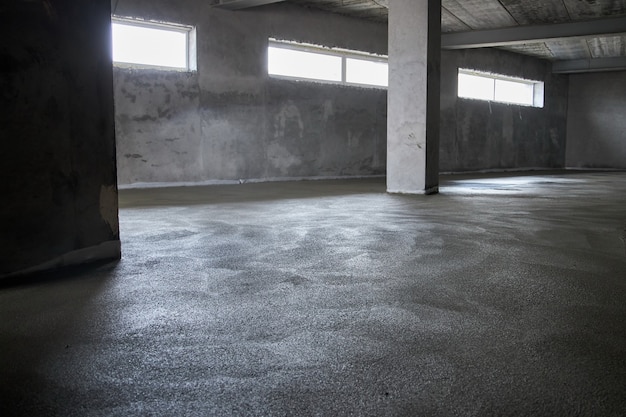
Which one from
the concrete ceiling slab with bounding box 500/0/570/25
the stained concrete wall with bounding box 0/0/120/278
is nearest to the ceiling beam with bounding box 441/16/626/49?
the concrete ceiling slab with bounding box 500/0/570/25

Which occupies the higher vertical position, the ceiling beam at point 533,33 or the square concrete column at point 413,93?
the ceiling beam at point 533,33

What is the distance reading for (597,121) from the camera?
1898cm

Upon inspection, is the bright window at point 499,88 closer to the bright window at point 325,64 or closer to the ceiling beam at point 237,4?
the bright window at point 325,64

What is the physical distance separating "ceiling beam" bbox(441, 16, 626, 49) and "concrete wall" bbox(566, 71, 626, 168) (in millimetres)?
7469

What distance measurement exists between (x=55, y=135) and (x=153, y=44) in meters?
7.53

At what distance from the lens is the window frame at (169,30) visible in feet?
31.4

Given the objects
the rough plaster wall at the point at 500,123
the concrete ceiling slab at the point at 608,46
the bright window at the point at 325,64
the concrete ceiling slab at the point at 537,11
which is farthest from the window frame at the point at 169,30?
the concrete ceiling slab at the point at 608,46

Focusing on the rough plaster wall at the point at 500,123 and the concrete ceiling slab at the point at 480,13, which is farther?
the rough plaster wall at the point at 500,123

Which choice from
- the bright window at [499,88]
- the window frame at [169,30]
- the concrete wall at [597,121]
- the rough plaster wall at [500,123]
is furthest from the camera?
the concrete wall at [597,121]

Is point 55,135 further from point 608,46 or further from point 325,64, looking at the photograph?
point 608,46

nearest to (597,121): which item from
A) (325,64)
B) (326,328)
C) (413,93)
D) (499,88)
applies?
(499,88)

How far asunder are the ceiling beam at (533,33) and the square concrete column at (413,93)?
5.31 meters

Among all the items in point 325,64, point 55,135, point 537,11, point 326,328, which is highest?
point 537,11

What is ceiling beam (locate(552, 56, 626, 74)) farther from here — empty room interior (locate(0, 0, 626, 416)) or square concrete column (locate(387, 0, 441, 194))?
square concrete column (locate(387, 0, 441, 194))
